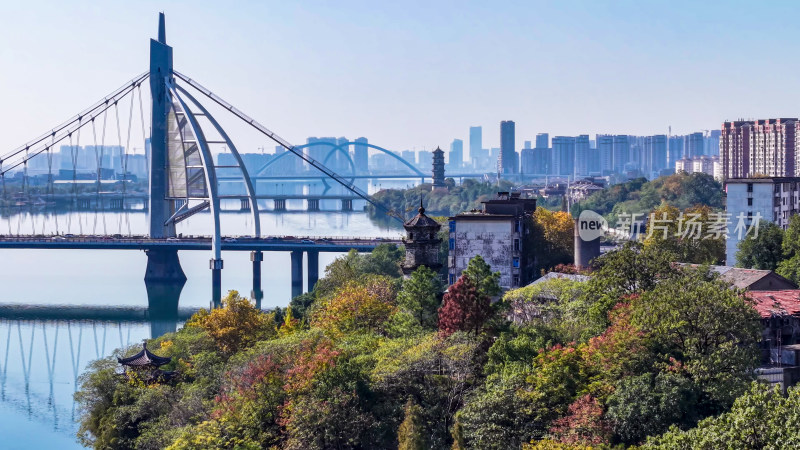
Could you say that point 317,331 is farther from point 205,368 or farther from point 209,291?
point 209,291

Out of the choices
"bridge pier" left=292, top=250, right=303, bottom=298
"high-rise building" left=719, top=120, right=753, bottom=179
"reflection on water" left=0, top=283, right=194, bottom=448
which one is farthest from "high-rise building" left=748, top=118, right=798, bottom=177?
"reflection on water" left=0, top=283, right=194, bottom=448

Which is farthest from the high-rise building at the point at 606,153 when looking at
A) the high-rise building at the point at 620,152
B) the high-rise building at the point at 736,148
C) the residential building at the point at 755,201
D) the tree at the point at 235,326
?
the tree at the point at 235,326

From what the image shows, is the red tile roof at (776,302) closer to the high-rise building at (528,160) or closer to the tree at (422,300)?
the tree at (422,300)

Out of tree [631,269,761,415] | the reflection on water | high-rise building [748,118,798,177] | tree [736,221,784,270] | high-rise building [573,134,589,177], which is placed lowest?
the reflection on water

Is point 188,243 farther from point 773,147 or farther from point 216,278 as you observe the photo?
point 773,147

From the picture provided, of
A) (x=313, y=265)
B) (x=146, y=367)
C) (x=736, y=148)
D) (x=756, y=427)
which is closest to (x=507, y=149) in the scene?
(x=736, y=148)

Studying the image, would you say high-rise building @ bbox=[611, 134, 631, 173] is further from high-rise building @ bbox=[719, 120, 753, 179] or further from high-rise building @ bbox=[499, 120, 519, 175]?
high-rise building @ bbox=[719, 120, 753, 179]

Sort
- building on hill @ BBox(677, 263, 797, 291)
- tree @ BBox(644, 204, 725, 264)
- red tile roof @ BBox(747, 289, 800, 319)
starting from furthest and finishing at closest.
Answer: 1. tree @ BBox(644, 204, 725, 264)
2. building on hill @ BBox(677, 263, 797, 291)
3. red tile roof @ BBox(747, 289, 800, 319)

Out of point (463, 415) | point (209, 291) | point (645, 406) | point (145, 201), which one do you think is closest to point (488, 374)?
point (463, 415)
